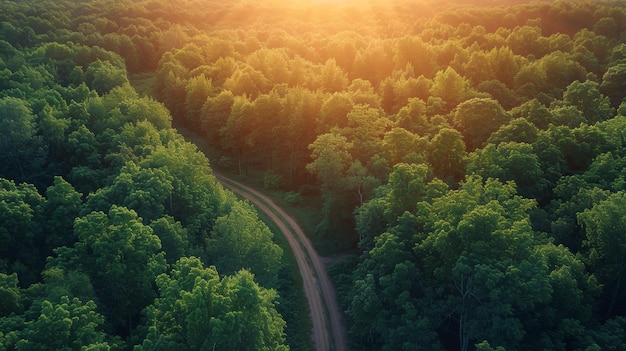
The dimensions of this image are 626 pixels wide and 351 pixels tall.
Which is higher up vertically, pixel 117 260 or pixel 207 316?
pixel 117 260

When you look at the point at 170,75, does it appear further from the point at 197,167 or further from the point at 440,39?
the point at 440,39

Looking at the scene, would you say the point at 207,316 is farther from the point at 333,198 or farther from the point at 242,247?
the point at 333,198

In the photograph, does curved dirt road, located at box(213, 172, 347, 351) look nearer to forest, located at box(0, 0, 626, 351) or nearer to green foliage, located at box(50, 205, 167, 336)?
forest, located at box(0, 0, 626, 351)

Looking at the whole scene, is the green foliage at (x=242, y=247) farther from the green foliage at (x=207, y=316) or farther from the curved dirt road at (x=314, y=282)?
the green foliage at (x=207, y=316)

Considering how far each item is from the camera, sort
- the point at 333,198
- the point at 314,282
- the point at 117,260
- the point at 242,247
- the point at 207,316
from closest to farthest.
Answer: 1. the point at 207,316
2. the point at 117,260
3. the point at 242,247
4. the point at 314,282
5. the point at 333,198

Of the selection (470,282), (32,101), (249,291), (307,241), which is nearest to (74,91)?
(32,101)

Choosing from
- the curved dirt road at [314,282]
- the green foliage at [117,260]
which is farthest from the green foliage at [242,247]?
the curved dirt road at [314,282]

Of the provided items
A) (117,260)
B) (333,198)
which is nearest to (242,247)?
(117,260)
